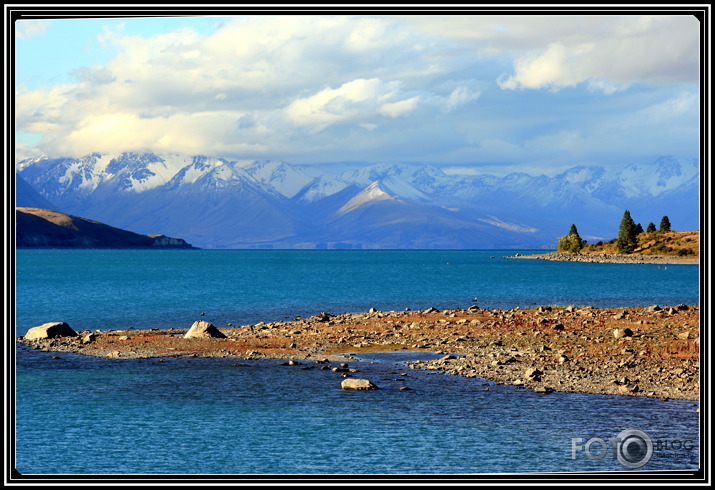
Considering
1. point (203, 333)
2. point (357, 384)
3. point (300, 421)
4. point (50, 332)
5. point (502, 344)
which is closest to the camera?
point (300, 421)

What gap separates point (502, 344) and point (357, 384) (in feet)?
48.1

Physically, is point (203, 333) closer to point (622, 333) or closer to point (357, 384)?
point (357, 384)

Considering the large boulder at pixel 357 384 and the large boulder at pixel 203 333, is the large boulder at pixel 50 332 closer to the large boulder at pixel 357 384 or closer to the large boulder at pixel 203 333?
the large boulder at pixel 203 333

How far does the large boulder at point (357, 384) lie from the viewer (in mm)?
33719

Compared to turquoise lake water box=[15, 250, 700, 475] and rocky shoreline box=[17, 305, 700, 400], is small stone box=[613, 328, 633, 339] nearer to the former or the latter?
rocky shoreline box=[17, 305, 700, 400]

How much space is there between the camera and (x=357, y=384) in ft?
111

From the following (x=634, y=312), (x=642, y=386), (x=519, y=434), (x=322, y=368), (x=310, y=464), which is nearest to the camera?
(x=310, y=464)

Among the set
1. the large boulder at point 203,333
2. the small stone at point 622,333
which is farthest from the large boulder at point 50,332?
the small stone at point 622,333

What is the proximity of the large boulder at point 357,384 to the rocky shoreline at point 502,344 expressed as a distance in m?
3.50

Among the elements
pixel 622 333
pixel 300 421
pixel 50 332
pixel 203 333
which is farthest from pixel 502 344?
pixel 50 332

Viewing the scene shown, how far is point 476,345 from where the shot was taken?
150 feet
